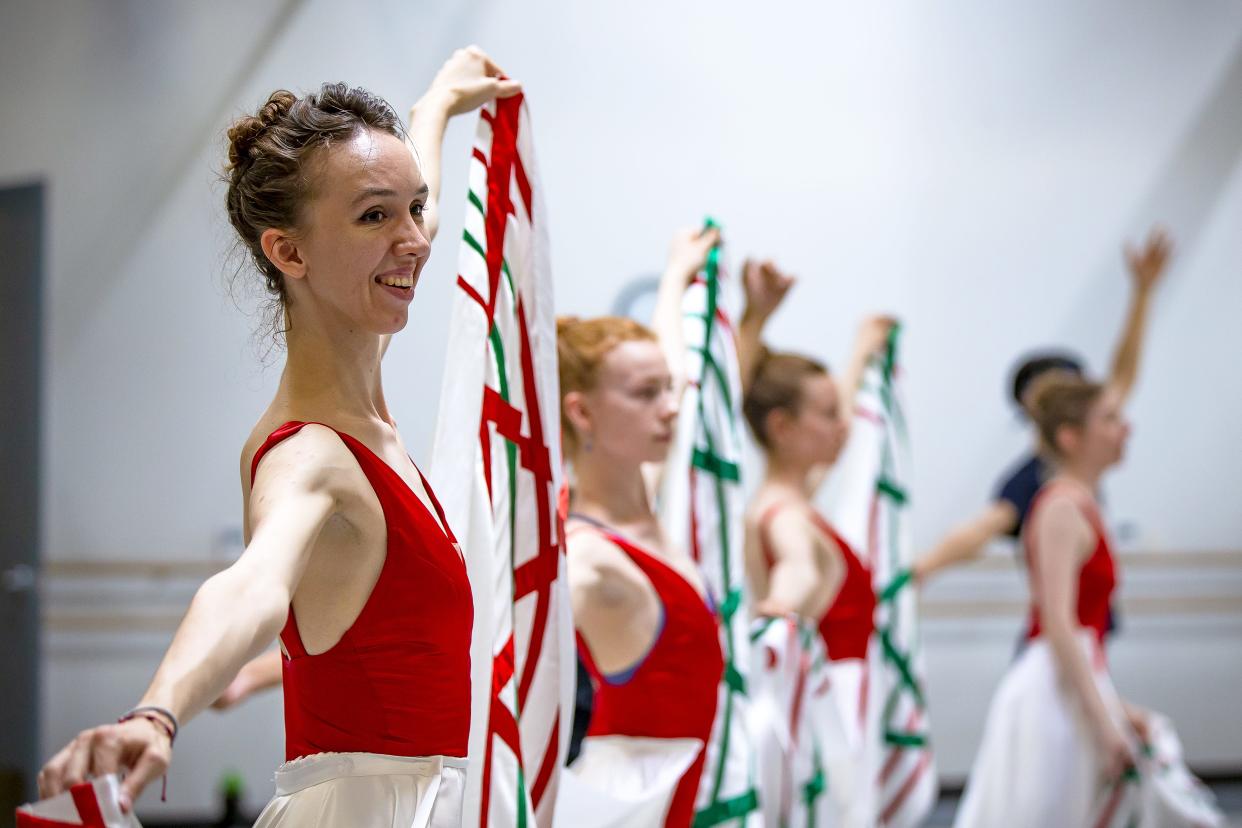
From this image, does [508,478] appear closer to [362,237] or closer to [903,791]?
[362,237]

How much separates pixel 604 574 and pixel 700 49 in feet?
12.3

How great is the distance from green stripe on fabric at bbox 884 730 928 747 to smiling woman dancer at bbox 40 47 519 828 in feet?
8.65

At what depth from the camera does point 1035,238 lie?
6.15 metres

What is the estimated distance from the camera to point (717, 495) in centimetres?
280

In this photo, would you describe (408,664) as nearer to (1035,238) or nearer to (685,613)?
(685,613)

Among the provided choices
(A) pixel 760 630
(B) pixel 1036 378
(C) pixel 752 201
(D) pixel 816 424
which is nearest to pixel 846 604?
(D) pixel 816 424

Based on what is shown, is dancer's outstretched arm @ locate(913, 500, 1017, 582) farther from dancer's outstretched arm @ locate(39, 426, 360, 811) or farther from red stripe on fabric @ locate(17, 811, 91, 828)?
red stripe on fabric @ locate(17, 811, 91, 828)

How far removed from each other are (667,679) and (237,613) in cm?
140

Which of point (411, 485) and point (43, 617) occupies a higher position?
point (411, 485)

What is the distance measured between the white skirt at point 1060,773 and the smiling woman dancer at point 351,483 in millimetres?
2921

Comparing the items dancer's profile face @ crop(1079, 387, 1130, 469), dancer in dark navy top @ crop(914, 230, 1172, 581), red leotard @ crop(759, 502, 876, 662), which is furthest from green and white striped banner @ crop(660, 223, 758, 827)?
dancer in dark navy top @ crop(914, 230, 1172, 581)

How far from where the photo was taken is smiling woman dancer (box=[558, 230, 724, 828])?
2.25 metres

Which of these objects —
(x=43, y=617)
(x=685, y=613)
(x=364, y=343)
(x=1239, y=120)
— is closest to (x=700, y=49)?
(x=1239, y=120)

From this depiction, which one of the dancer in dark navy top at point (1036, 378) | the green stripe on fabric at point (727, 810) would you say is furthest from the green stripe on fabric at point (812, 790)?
the dancer in dark navy top at point (1036, 378)
